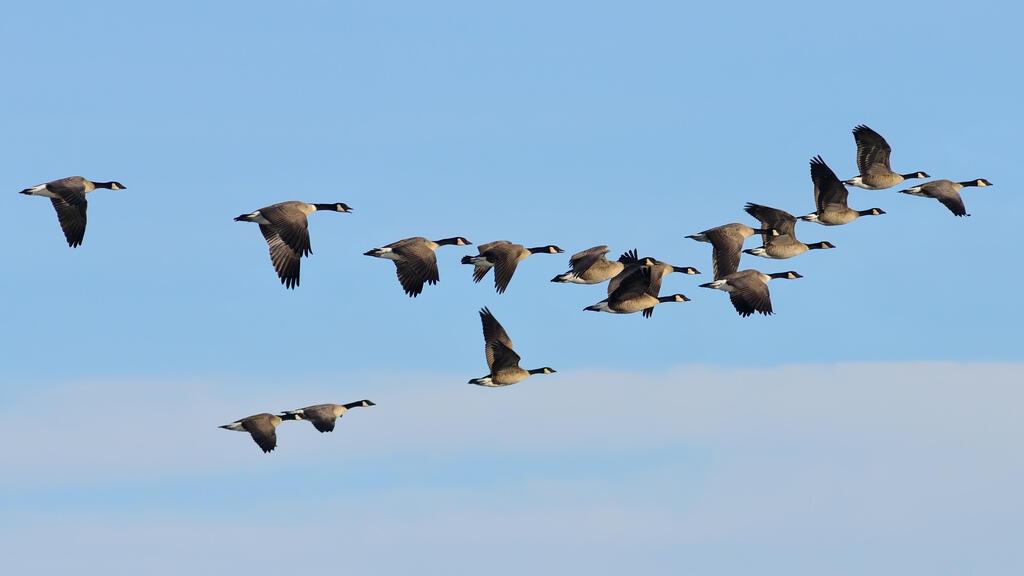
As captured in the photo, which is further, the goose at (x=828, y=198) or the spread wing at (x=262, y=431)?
the goose at (x=828, y=198)

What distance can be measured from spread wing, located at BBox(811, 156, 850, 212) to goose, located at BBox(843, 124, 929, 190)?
1.19 meters

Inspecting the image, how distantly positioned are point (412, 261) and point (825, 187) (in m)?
12.1

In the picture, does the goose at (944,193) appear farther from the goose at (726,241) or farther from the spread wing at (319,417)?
the spread wing at (319,417)

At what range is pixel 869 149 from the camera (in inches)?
2189

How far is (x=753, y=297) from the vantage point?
2016 inches

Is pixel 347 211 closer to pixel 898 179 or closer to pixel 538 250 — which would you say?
pixel 538 250

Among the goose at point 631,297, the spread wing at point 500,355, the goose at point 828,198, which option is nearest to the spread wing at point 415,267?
the spread wing at point 500,355

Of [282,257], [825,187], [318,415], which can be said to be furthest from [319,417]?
[825,187]

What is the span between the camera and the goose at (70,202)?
51.1 m

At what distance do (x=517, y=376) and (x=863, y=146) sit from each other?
12506 millimetres

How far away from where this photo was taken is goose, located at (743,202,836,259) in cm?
5394

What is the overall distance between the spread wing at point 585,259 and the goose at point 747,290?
11.6 feet

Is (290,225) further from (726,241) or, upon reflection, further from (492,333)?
(726,241)

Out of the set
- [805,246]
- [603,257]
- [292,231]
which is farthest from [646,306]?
[292,231]
